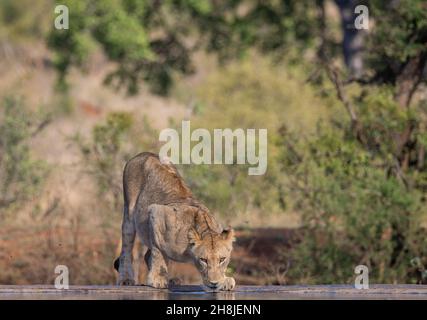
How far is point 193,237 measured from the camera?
461 inches

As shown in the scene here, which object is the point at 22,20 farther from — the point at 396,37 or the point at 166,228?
the point at 166,228

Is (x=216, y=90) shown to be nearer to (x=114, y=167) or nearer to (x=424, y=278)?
(x=114, y=167)


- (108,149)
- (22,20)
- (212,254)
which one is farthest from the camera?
(22,20)

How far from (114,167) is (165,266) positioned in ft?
24.6

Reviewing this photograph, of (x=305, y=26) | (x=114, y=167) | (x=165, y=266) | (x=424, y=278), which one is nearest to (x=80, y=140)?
(x=114, y=167)

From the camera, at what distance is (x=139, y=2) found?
28.0m

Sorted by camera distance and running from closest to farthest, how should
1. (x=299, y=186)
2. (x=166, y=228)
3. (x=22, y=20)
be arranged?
(x=166, y=228) → (x=299, y=186) → (x=22, y=20)

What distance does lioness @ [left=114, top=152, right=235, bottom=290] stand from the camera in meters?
Result: 11.6

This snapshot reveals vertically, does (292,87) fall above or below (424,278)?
above

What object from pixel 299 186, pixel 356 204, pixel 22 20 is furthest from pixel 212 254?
pixel 22 20

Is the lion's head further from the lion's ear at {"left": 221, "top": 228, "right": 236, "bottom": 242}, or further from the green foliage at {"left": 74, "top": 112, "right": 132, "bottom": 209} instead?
the green foliage at {"left": 74, "top": 112, "right": 132, "bottom": 209}

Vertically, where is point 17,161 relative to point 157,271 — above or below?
above

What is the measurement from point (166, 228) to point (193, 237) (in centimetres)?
48

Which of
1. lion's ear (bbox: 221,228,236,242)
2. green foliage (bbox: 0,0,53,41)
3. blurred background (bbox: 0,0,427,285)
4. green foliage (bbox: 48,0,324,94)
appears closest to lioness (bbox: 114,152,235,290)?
lion's ear (bbox: 221,228,236,242)
